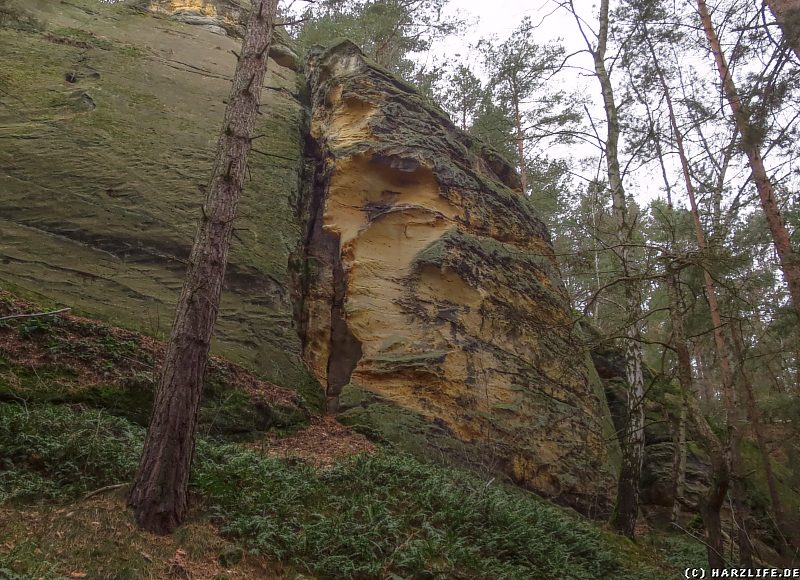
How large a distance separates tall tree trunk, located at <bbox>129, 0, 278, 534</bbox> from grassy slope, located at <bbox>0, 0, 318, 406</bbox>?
1.50m

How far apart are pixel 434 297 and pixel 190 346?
656 centimetres

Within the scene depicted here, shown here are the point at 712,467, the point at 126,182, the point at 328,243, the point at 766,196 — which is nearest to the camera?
the point at 712,467

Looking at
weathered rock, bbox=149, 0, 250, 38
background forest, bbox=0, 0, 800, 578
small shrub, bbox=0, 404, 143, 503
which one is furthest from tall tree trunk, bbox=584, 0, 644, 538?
weathered rock, bbox=149, 0, 250, 38

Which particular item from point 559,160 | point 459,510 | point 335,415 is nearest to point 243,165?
point 459,510

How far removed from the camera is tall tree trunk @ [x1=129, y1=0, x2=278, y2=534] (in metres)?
4.68

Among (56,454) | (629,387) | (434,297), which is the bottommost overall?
(56,454)

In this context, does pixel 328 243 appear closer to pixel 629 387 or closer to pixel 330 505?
pixel 629 387

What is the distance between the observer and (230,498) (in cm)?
528

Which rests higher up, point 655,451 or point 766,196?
point 766,196

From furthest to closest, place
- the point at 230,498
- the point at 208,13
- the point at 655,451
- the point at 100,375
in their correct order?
the point at 208,13 → the point at 655,451 → the point at 100,375 → the point at 230,498

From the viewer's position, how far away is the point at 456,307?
11.1 meters

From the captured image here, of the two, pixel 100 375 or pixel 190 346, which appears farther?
pixel 100 375

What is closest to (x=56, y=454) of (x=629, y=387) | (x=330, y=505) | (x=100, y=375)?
(x=100, y=375)

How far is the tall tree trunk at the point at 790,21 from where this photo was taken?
20.9ft
